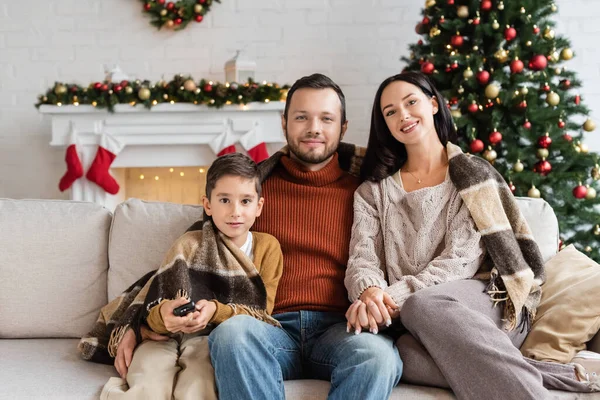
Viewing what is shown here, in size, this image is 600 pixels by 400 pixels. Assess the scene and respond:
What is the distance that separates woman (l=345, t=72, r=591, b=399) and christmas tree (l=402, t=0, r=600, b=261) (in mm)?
1179

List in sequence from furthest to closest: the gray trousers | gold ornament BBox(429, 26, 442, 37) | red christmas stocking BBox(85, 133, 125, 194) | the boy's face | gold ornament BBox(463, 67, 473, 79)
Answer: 1. red christmas stocking BBox(85, 133, 125, 194)
2. gold ornament BBox(429, 26, 442, 37)
3. gold ornament BBox(463, 67, 473, 79)
4. the boy's face
5. the gray trousers

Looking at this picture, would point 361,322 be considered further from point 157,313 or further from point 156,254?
point 156,254

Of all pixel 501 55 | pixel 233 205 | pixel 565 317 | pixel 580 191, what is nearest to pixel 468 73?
pixel 501 55

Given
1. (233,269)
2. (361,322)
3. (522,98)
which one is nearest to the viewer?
(361,322)

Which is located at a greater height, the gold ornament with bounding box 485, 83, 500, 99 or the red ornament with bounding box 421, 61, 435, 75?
the red ornament with bounding box 421, 61, 435, 75

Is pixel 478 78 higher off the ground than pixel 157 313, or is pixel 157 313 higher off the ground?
pixel 478 78

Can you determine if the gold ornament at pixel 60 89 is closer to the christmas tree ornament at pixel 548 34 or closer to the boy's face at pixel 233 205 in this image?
the boy's face at pixel 233 205

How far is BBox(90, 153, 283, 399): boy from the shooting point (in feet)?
5.04

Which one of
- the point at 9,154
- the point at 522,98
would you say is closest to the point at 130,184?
the point at 9,154

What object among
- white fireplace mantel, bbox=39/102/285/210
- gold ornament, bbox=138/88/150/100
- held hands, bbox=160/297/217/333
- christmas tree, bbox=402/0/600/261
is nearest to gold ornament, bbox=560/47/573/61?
christmas tree, bbox=402/0/600/261

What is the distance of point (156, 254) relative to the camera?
1.96m

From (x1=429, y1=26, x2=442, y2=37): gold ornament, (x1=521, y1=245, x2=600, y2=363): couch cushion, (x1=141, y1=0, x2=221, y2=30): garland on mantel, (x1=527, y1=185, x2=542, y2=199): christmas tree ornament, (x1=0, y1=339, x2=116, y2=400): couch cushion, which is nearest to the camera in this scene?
(x1=0, y1=339, x2=116, y2=400): couch cushion

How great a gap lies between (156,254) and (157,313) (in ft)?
1.24

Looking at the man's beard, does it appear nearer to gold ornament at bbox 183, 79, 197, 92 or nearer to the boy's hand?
the boy's hand
